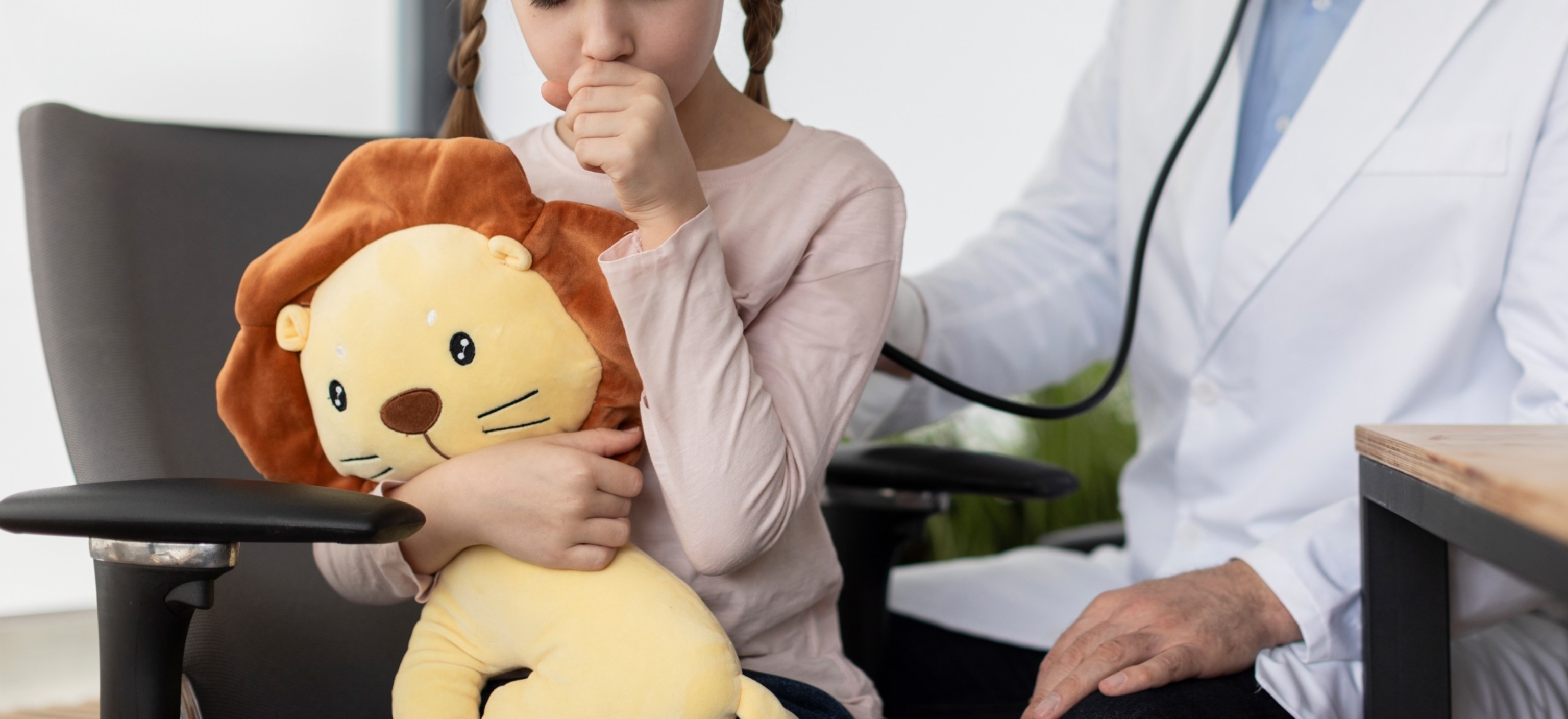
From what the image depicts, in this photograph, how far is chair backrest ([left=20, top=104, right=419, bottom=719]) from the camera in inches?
32.8

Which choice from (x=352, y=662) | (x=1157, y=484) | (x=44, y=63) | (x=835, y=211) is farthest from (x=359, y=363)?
(x=44, y=63)

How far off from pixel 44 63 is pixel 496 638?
69.9 inches

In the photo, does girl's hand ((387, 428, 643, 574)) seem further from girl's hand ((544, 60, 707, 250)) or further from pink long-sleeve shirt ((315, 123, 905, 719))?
girl's hand ((544, 60, 707, 250))

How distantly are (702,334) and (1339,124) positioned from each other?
2.36ft

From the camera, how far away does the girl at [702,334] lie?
63 cm

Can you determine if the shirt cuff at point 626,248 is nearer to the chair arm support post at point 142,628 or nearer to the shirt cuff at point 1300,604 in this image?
the chair arm support post at point 142,628

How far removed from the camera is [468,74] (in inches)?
31.9

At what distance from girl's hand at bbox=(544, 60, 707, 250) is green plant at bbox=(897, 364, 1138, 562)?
1594 mm

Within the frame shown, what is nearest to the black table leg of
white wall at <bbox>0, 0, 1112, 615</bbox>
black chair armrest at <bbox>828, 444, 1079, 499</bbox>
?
black chair armrest at <bbox>828, 444, 1079, 499</bbox>

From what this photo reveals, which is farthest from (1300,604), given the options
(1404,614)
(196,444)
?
(196,444)

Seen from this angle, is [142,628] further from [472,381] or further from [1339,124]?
[1339,124]

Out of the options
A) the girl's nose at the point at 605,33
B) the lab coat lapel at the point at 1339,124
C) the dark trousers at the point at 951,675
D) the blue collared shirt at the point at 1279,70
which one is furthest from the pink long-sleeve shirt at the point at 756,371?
the blue collared shirt at the point at 1279,70

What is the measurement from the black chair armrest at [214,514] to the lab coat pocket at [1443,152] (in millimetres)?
902

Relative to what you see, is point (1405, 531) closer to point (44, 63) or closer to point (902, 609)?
point (902, 609)
